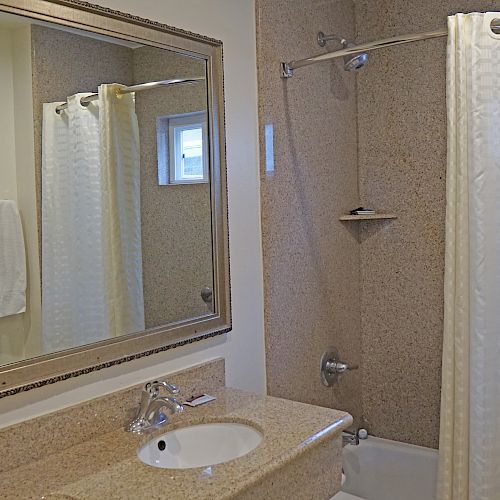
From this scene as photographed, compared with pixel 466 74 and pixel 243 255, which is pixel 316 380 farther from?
pixel 466 74

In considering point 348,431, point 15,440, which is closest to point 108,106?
point 15,440

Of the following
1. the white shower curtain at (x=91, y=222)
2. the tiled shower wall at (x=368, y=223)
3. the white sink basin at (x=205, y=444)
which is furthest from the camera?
the tiled shower wall at (x=368, y=223)

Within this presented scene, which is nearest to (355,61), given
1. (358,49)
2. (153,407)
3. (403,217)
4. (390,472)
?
(358,49)

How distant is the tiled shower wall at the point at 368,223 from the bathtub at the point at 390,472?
0.13 meters

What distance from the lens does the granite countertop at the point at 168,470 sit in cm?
130

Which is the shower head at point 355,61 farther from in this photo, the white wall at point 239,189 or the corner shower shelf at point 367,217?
the corner shower shelf at point 367,217

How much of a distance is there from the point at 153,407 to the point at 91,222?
53cm

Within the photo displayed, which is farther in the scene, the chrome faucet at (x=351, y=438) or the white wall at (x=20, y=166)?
the chrome faucet at (x=351, y=438)

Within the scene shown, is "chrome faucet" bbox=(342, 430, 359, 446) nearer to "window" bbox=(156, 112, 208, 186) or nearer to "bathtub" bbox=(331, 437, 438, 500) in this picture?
"bathtub" bbox=(331, 437, 438, 500)

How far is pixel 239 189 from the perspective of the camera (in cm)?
215

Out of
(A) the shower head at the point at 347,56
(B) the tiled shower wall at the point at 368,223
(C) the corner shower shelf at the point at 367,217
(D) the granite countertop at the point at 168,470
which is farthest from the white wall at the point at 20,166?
(C) the corner shower shelf at the point at 367,217

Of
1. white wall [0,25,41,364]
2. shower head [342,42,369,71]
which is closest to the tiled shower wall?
shower head [342,42,369,71]

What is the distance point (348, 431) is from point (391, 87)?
1.58m

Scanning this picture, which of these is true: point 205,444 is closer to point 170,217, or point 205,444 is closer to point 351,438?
point 170,217
